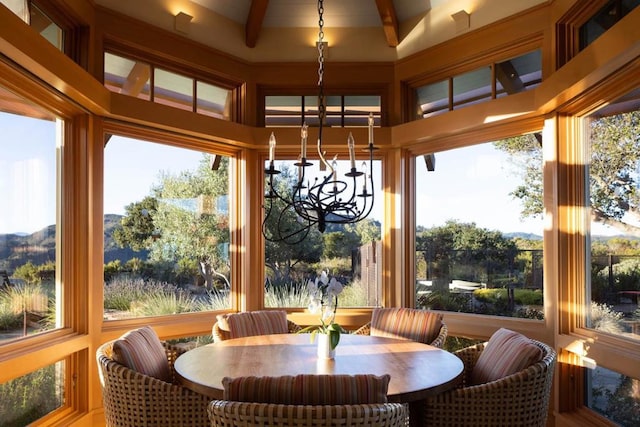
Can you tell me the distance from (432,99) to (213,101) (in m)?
1.95

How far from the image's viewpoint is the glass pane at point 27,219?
306cm

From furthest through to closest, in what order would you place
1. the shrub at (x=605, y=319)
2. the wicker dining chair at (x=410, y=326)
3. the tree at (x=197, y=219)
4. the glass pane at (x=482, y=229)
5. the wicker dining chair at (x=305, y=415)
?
the tree at (x=197, y=219)
the glass pane at (x=482, y=229)
the wicker dining chair at (x=410, y=326)
the shrub at (x=605, y=319)
the wicker dining chair at (x=305, y=415)

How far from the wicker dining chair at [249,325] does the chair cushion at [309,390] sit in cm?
196

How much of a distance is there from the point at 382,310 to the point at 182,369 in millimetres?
1861

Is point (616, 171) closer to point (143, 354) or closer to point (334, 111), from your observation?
point (334, 111)

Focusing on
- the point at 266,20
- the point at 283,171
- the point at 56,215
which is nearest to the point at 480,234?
the point at 283,171

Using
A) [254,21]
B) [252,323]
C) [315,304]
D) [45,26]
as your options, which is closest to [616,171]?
[315,304]

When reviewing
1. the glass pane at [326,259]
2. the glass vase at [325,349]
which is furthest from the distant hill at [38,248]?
the glass vase at [325,349]

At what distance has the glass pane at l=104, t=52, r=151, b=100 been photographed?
3.96 metres

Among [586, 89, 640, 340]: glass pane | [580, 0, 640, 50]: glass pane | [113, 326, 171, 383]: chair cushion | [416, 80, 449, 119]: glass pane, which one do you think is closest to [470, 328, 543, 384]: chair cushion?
[586, 89, 640, 340]: glass pane

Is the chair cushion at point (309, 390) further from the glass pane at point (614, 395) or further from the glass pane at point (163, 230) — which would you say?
the glass pane at point (163, 230)

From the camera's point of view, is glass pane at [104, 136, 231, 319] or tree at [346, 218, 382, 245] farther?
tree at [346, 218, 382, 245]

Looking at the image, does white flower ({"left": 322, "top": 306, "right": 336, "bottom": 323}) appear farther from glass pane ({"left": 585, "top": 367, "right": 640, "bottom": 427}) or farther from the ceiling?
the ceiling

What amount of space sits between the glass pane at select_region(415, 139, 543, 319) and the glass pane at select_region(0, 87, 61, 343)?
2.99 metres
